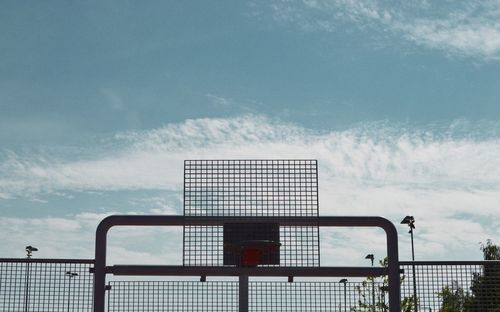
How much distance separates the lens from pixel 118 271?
13992mm

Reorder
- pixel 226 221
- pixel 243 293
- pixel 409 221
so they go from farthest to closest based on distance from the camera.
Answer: pixel 409 221 < pixel 226 221 < pixel 243 293

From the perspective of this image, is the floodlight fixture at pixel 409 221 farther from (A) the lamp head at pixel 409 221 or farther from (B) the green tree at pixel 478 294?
(B) the green tree at pixel 478 294

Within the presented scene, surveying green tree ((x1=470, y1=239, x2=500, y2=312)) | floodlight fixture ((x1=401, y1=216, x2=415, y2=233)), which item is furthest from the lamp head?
green tree ((x1=470, y1=239, x2=500, y2=312))

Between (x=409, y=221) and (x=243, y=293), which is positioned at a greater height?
(x=409, y=221)

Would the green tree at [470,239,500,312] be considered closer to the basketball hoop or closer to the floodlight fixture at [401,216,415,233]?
the basketball hoop

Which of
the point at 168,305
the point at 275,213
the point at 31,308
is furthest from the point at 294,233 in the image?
the point at 31,308

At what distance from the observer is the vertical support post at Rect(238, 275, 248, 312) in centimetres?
1358

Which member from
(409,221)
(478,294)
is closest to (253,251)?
(478,294)

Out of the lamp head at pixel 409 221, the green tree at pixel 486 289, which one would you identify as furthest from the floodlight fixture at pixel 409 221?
the green tree at pixel 486 289

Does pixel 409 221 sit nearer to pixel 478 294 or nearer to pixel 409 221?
pixel 409 221

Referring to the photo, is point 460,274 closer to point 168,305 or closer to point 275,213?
point 275,213

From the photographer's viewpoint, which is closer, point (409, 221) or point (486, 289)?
point (486, 289)

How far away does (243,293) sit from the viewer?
1373 cm

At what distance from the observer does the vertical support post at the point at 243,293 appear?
1358 cm
